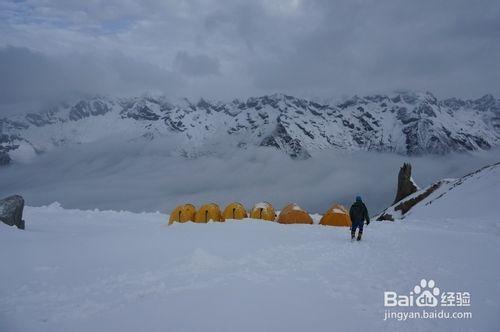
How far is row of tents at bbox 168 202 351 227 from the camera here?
1276 inches

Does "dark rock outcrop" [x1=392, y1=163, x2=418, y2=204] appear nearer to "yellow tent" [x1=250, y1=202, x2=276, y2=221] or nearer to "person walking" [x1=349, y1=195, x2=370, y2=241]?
"yellow tent" [x1=250, y1=202, x2=276, y2=221]

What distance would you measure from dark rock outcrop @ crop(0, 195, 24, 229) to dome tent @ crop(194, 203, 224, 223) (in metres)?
12.7

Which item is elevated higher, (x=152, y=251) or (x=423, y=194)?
(x=423, y=194)

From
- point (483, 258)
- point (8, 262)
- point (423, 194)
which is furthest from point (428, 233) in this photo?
point (423, 194)

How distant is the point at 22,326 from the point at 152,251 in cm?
783

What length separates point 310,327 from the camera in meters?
9.48

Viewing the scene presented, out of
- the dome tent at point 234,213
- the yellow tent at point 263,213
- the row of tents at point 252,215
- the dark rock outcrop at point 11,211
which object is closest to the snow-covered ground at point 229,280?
the dark rock outcrop at point 11,211

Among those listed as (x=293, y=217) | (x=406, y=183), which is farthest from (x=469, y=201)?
(x=293, y=217)

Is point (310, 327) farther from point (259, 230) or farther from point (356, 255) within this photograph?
point (259, 230)

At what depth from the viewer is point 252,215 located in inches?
1329

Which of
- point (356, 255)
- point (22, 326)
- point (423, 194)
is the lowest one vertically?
point (22, 326)
